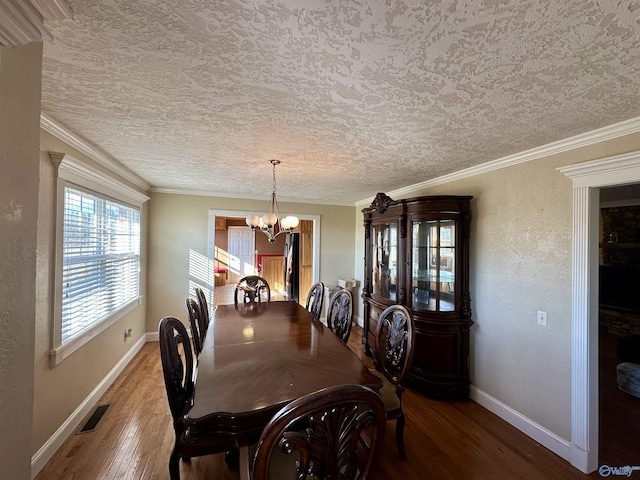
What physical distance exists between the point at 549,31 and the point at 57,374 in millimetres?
3506

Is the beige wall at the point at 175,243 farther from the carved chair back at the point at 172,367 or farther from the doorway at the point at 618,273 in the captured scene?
the doorway at the point at 618,273

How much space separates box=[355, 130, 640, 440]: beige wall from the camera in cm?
207

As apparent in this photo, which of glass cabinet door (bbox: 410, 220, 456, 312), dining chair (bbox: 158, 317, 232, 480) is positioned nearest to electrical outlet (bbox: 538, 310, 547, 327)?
glass cabinet door (bbox: 410, 220, 456, 312)

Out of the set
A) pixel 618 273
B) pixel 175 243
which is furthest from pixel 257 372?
pixel 618 273

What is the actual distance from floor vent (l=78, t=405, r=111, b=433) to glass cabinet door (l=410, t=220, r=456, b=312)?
3143 mm

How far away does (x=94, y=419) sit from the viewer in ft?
7.77

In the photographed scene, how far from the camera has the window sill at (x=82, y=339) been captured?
2.00m

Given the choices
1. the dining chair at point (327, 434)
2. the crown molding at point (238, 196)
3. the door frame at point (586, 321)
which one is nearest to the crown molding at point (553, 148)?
the door frame at point (586, 321)

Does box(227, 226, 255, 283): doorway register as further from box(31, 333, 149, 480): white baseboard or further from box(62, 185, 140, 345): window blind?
box(31, 333, 149, 480): white baseboard

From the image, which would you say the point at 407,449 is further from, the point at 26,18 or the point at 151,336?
the point at 151,336

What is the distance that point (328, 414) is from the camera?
3.00 feet

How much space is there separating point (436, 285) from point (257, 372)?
2130 millimetres

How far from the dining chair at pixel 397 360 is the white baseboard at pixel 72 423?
2376mm

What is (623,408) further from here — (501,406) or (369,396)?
(369,396)
